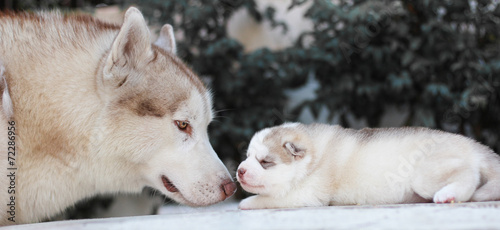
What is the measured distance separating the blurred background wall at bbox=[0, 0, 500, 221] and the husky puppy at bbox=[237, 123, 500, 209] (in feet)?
7.72

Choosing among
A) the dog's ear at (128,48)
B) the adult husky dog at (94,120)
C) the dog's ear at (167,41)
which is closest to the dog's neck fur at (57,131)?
the adult husky dog at (94,120)

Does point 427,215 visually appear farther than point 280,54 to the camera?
No

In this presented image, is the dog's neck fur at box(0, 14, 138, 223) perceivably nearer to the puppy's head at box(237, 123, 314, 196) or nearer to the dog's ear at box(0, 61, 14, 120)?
the dog's ear at box(0, 61, 14, 120)

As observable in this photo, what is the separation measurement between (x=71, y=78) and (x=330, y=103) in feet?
9.91

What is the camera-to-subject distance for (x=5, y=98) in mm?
2234

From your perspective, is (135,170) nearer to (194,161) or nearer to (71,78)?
(194,161)

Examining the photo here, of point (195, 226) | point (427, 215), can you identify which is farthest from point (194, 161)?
point (427, 215)

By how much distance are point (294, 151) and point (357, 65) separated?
279 centimetres

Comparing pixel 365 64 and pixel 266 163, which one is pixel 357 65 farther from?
pixel 266 163

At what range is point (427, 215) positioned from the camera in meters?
→ 1.72

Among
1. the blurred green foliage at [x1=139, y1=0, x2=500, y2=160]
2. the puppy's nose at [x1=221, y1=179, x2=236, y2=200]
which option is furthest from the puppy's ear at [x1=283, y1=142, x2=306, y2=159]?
the blurred green foliage at [x1=139, y1=0, x2=500, y2=160]

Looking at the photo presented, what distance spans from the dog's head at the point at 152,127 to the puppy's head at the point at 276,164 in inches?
6.9

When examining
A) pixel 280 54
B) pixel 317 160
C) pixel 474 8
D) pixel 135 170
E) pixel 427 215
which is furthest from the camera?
pixel 280 54

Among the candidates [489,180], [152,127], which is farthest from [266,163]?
[489,180]
